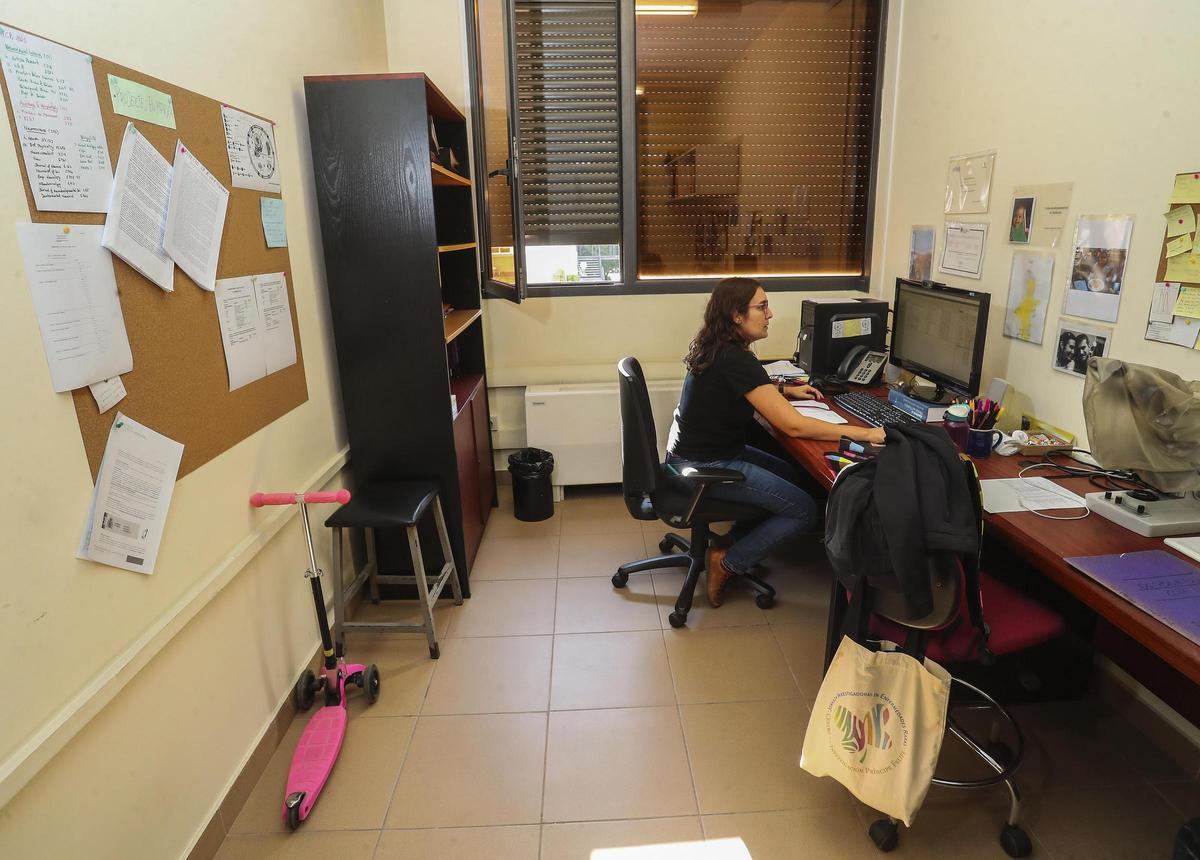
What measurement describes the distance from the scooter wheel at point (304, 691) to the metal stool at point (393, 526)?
0.40 ft

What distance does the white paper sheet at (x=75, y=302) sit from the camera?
1242 millimetres

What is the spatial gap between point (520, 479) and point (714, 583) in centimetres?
125

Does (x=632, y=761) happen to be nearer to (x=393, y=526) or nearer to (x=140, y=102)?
(x=393, y=526)

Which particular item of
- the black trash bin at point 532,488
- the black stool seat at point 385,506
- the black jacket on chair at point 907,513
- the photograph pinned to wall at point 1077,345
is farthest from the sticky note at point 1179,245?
the black trash bin at point 532,488

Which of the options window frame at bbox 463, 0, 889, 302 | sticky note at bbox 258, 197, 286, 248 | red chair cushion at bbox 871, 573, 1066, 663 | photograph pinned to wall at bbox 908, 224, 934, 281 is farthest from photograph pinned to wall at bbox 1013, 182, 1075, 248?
sticky note at bbox 258, 197, 286, 248

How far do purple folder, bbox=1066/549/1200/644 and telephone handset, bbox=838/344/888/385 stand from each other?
163 centimetres

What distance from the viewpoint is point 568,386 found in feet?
12.6

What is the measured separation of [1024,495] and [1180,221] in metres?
0.84

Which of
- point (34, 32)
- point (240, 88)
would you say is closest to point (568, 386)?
point (240, 88)

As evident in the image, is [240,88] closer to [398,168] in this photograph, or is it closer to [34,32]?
[398,168]

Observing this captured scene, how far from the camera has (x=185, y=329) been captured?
1682 mm

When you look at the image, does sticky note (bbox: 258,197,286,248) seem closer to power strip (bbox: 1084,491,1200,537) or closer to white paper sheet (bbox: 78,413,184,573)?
white paper sheet (bbox: 78,413,184,573)

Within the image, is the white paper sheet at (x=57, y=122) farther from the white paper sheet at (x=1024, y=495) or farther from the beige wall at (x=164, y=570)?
the white paper sheet at (x=1024, y=495)

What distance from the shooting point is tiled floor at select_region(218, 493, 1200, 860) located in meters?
1.76
